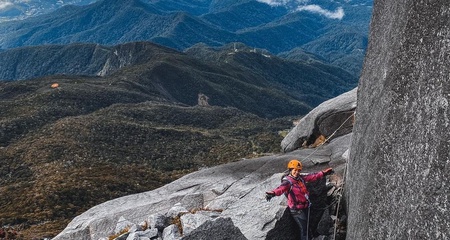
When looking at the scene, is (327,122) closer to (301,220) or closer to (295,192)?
(295,192)

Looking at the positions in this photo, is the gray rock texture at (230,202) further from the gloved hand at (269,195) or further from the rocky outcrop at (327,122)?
the rocky outcrop at (327,122)

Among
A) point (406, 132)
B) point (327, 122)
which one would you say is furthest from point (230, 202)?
point (327, 122)

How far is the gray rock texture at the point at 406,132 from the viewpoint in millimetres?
8641

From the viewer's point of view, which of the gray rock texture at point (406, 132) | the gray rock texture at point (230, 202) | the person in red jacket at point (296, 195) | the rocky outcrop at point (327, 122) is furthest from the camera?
the rocky outcrop at point (327, 122)

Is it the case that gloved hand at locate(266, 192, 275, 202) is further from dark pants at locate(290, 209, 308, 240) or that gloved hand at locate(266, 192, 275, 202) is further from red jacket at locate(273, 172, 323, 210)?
dark pants at locate(290, 209, 308, 240)

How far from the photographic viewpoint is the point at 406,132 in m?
10.0

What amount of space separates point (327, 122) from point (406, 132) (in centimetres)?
1864

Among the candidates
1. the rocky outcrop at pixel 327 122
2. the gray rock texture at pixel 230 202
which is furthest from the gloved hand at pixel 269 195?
the rocky outcrop at pixel 327 122

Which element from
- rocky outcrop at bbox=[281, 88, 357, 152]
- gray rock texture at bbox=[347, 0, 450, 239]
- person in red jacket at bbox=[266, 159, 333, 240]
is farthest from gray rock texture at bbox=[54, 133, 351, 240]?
gray rock texture at bbox=[347, 0, 450, 239]

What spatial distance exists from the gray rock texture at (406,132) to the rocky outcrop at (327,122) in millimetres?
14140

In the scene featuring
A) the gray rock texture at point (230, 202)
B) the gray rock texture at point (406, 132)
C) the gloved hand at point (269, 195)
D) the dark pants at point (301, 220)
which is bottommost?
the gray rock texture at point (230, 202)

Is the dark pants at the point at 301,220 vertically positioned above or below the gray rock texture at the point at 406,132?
below

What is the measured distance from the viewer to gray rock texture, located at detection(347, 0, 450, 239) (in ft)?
28.3

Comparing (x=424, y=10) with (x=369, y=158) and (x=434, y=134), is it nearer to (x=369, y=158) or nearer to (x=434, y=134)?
(x=434, y=134)
